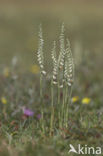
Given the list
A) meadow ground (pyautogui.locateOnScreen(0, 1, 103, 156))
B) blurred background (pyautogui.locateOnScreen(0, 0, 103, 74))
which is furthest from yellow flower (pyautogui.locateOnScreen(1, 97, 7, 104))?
blurred background (pyautogui.locateOnScreen(0, 0, 103, 74))

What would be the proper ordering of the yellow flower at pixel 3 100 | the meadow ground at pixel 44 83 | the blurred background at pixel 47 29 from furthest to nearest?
the blurred background at pixel 47 29 → the yellow flower at pixel 3 100 → the meadow ground at pixel 44 83

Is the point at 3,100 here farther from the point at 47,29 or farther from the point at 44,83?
the point at 47,29

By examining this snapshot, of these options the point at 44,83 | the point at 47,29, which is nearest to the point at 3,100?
the point at 44,83

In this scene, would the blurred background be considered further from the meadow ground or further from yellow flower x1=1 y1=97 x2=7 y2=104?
yellow flower x1=1 y1=97 x2=7 y2=104

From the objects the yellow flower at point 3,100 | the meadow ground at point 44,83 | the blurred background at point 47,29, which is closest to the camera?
the meadow ground at point 44,83

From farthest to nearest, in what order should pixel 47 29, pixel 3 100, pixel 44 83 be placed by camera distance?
1. pixel 47 29
2. pixel 44 83
3. pixel 3 100

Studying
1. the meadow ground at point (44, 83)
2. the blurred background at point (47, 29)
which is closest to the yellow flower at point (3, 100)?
the meadow ground at point (44, 83)

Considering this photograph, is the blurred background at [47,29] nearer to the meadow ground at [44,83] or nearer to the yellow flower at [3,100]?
the meadow ground at [44,83]
